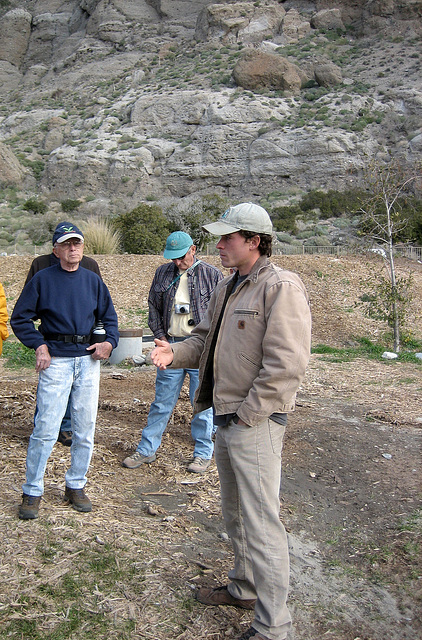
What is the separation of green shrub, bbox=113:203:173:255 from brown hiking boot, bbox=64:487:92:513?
49.3 ft

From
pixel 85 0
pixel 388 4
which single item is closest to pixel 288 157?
pixel 388 4

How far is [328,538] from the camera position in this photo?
3891mm

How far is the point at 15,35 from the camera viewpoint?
217ft

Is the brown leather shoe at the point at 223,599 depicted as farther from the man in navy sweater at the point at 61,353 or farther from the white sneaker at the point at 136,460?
the white sneaker at the point at 136,460

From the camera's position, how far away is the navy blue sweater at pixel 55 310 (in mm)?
3766

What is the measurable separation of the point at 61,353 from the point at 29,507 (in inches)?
39.5

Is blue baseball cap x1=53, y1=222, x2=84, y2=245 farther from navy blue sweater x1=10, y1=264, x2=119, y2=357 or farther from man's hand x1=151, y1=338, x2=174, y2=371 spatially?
man's hand x1=151, y1=338, x2=174, y2=371

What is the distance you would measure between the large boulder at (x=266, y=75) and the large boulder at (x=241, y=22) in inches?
466

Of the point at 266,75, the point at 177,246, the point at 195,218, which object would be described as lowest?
the point at 195,218

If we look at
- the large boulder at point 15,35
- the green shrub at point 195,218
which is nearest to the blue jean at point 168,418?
the green shrub at point 195,218

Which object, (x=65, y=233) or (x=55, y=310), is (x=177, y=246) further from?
(x=55, y=310)

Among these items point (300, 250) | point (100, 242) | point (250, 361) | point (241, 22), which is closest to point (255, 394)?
point (250, 361)

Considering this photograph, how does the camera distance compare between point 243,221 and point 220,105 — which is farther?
point 220,105

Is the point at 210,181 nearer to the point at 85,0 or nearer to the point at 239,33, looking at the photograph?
the point at 239,33
